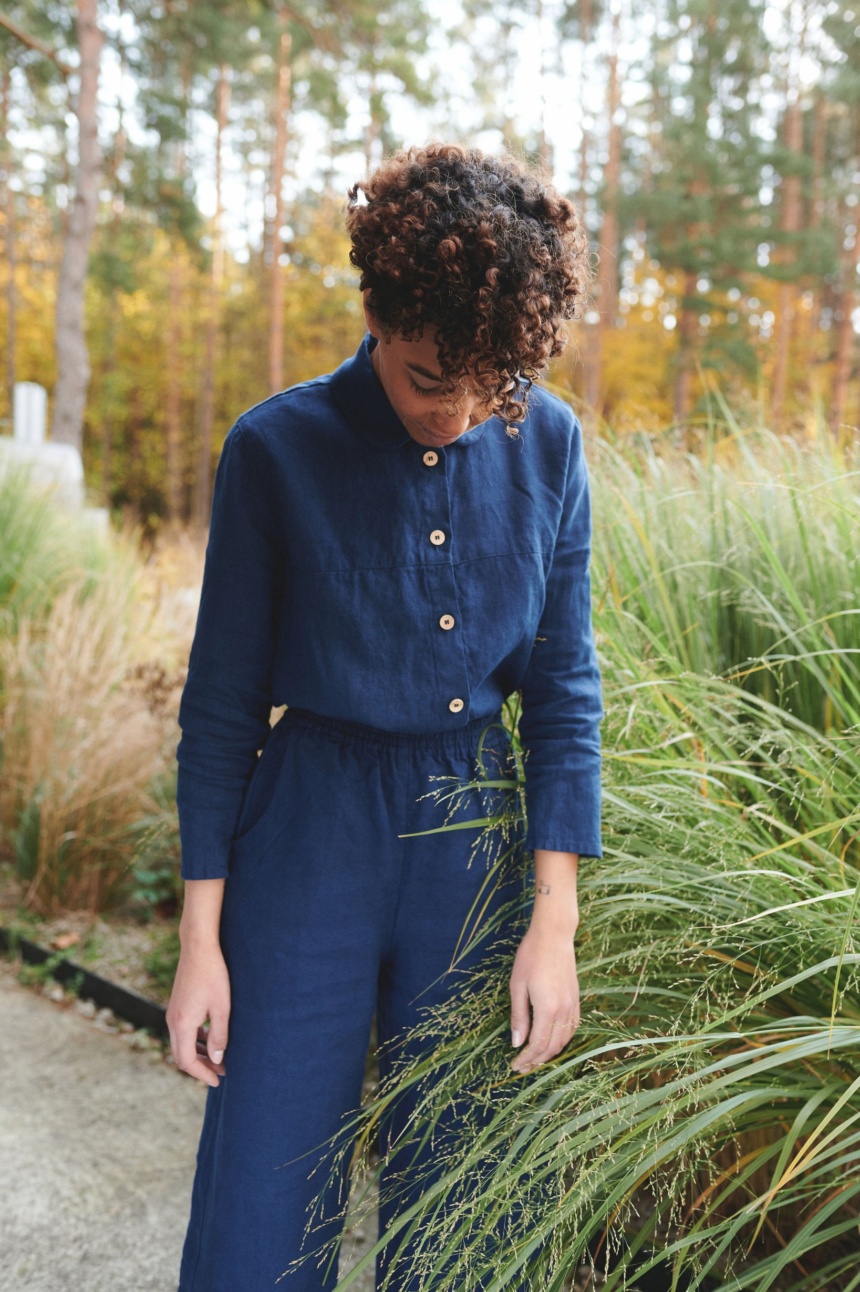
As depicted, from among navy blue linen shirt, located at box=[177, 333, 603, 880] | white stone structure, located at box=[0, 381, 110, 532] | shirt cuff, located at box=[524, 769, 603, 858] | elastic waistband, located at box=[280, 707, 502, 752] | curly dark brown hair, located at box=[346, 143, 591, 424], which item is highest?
white stone structure, located at box=[0, 381, 110, 532]

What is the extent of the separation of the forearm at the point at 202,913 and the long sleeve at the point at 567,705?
409mm

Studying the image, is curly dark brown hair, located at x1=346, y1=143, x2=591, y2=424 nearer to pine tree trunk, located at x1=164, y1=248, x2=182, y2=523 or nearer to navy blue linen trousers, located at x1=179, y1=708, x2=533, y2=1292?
navy blue linen trousers, located at x1=179, y1=708, x2=533, y2=1292

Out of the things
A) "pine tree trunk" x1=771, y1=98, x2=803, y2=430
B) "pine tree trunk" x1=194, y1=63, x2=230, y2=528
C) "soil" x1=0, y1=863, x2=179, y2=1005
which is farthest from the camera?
"pine tree trunk" x1=194, y1=63, x2=230, y2=528

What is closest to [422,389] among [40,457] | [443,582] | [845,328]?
[443,582]

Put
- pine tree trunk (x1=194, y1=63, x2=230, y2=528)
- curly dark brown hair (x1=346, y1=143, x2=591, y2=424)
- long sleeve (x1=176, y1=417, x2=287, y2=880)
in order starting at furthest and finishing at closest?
1. pine tree trunk (x1=194, y1=63, x2=230, y2=528)
2. long sleeve (x1=176, y1=417, x2=287, y2=880)
3. curly dark brown hair (x1=346, y1=143, x2=591, y2=424)

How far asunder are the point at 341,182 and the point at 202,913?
2411 cm

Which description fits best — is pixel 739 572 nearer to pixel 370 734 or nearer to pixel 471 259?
pixel 370 734

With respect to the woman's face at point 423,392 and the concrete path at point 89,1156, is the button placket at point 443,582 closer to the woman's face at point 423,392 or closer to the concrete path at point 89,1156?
the woman's face at point 423,392

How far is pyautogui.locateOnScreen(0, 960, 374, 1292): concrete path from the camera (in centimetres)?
198

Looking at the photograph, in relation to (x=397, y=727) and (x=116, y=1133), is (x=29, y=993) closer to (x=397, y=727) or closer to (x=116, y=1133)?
(x=116, y=1133)

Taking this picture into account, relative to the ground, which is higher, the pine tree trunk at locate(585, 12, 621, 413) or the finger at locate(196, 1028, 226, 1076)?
the pine tree trunk at locate(585, 12, 621, 413)

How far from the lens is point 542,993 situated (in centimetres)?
124

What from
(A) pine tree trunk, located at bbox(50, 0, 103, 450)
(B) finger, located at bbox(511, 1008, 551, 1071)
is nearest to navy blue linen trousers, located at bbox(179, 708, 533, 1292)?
(B) finger, located at bbox(511, 1008, 551, 1071)

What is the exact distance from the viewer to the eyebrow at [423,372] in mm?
1096
